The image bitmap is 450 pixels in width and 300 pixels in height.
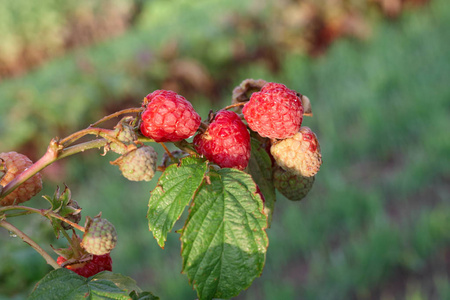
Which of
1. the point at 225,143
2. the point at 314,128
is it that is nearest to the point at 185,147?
the point at 225,143

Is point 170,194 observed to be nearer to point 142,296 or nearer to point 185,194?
point 185,194

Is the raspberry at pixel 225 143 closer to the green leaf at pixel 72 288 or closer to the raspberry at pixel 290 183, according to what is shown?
the raspberry at pixel 290 183

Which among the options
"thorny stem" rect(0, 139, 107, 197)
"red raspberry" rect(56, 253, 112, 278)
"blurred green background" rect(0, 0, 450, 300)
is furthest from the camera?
"blurred green background" rect(0, 0, 450, 300)

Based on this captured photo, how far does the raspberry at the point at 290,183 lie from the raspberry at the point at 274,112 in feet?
0.22

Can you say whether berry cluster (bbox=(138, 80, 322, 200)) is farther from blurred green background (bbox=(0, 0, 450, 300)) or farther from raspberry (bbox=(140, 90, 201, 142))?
blurred green background (bbox=(0, 0, 450, 300))

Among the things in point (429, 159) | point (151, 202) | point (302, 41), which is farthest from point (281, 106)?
point (302, 41)

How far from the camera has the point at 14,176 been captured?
0.57 m

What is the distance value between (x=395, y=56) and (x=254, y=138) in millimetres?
3387

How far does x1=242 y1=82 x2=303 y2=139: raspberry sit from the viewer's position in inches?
23.4

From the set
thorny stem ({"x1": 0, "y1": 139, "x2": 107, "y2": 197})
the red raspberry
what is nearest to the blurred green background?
the red raspberry

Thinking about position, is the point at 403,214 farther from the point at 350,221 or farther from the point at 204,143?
the point at 204,143

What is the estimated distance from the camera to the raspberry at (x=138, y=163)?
0.51 meters

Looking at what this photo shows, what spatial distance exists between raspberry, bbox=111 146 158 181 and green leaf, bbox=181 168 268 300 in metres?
0.06

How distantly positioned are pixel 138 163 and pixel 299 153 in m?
0.21
